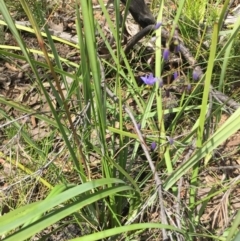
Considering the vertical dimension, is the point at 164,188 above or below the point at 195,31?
below

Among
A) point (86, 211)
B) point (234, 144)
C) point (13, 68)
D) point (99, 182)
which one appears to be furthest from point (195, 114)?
point (13, 68)

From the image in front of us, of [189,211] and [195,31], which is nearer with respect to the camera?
[189,211]

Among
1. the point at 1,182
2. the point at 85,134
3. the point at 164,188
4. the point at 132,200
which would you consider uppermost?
the point at 85,134

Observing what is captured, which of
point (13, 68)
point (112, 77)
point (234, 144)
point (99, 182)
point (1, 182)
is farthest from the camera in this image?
point (13, 68)

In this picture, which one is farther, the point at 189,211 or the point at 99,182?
the point at 189,211

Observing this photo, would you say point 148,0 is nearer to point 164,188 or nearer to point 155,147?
point 155,147

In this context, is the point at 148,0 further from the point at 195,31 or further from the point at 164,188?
the point at 164,188

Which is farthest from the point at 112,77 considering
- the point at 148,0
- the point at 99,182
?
the point at 99,182

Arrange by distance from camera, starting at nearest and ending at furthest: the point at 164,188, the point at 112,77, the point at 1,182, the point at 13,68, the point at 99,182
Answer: the point at 99,182 → the point at 164,188 → the point at 1,182 → the point at 112,77 → the point at 13,68

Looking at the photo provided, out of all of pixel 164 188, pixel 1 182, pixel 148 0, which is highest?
pixel 148 0
